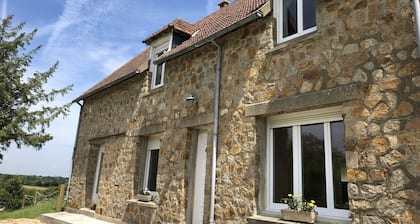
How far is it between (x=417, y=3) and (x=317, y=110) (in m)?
1.87

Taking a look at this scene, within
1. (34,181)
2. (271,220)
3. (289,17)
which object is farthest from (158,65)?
(34,181)

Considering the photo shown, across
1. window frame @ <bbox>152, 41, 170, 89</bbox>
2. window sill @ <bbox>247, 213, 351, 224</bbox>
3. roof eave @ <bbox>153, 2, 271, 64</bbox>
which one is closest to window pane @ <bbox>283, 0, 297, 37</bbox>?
roof eave @ <bbox>153, 2, 271, 64</bbox>

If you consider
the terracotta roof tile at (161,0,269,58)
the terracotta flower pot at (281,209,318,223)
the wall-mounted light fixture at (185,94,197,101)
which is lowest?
the terracotta flower pot at (281,209,318,223)

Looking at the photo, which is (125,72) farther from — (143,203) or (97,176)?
(143,203)

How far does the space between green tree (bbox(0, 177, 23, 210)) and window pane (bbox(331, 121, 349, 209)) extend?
23.9 meters

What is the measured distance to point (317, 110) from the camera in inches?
182

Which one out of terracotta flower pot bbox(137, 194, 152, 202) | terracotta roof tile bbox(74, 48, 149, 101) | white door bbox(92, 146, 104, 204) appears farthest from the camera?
white door bbox(92, 146, 104, 204)

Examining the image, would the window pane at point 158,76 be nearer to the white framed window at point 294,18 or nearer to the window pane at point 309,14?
the white framed window at point 294,18

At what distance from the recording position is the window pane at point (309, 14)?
509 cm

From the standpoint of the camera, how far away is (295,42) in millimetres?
5008

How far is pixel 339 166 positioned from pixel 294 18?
9.04 ft

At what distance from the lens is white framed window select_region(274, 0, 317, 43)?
5.12m

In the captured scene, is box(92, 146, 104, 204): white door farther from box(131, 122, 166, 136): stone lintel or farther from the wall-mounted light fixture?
the wall-mounted light fixture

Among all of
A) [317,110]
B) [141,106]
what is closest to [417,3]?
[317,110]
